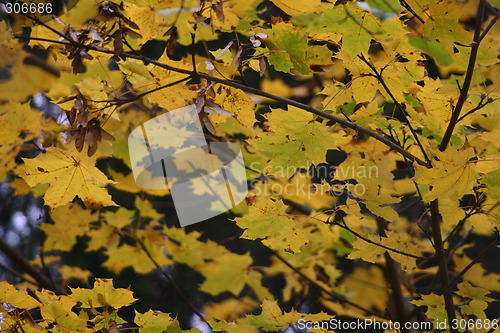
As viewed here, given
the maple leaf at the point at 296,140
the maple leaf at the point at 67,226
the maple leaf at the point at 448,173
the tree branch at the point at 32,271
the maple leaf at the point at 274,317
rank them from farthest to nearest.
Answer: the maple leaf at the point at 67,226, the tree branch at the point at 32,271, the maple leaf at the point at 274,317, the maple leaf at the point at 296,140, the maple leaf at the point at 448,173

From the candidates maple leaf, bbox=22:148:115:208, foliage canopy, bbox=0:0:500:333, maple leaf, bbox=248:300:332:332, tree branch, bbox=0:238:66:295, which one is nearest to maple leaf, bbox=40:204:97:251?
foliage canopy, bbox=0:0:500:333

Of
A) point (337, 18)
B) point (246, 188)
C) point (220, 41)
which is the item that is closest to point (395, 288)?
point (246, 188)

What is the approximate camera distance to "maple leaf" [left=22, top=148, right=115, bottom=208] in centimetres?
137

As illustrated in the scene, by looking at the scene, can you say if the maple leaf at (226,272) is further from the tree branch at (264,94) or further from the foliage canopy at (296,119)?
the tree branch at (264,94)

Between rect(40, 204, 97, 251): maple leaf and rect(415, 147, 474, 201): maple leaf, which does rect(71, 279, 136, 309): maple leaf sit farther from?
rect(40, 204, 97, 251): maple leaf

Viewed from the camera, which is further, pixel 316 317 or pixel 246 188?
pixel 246 188

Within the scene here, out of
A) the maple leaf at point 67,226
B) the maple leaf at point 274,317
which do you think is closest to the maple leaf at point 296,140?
the maple leaf at point 274,317

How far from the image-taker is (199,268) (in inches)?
103

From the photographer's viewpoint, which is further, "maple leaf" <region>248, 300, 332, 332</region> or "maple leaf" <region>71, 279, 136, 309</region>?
"maple leaf" <region>248, 300, 332, 332</region>

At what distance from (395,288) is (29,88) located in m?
2.01

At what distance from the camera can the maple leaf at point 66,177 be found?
1.37 m

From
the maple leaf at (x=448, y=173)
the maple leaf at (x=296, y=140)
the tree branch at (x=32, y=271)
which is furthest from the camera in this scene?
the tree branch at (x=32, y=271)

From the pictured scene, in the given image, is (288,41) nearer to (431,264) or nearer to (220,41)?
(220,41)

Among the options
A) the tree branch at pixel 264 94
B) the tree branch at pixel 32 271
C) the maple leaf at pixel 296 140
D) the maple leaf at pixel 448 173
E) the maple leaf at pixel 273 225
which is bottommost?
the tree branch at pixel 32 271
